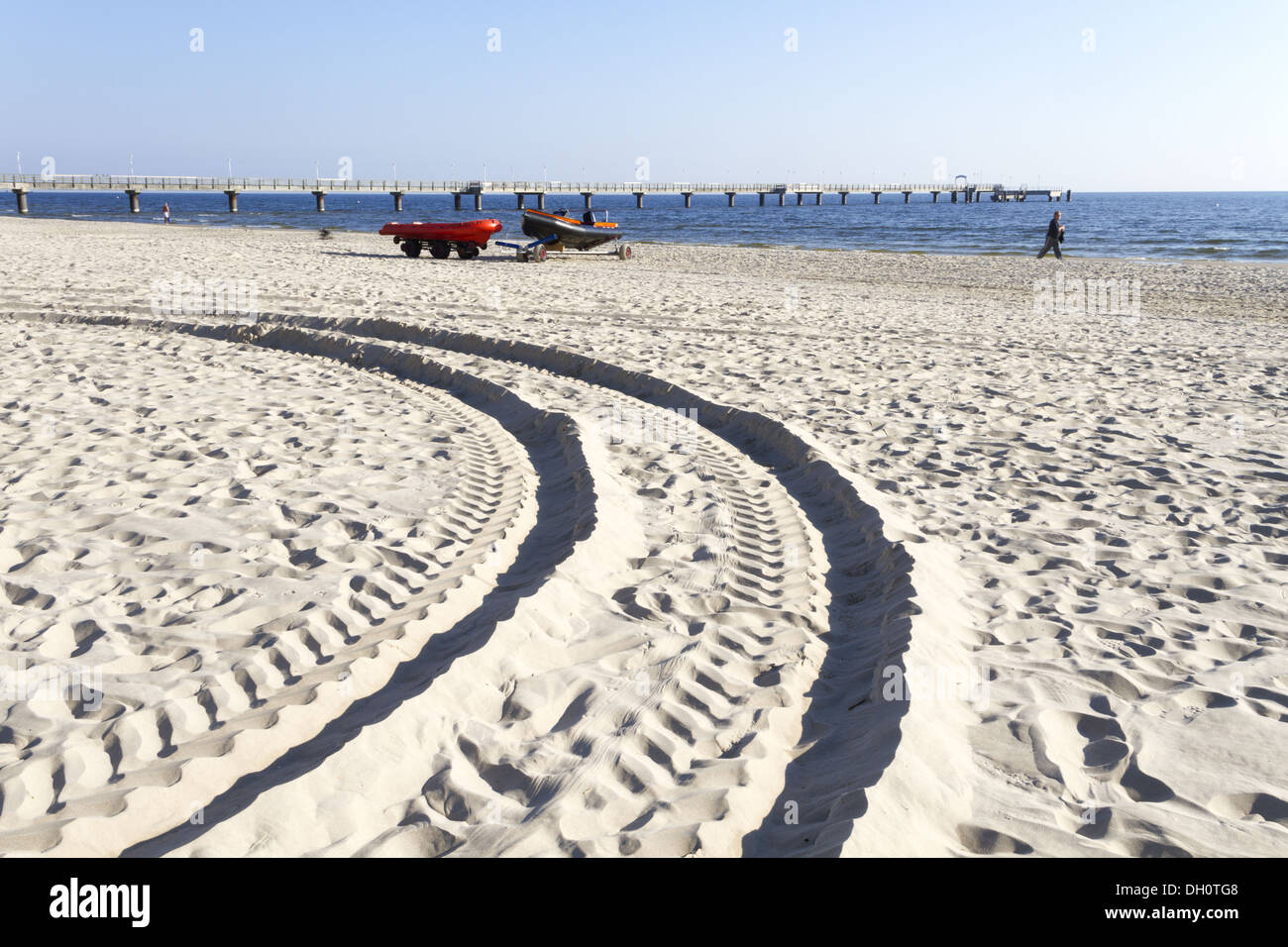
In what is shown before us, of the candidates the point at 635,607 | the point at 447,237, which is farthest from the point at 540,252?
the point at 635,607

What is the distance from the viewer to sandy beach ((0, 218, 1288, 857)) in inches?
106

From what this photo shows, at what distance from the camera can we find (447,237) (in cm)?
2267

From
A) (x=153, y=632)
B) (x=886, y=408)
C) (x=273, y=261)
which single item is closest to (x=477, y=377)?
(x=886, y=408)

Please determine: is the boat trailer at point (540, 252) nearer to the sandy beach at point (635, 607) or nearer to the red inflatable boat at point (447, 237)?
the red inflatable boat at point (447, 237)

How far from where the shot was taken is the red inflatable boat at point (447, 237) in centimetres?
2253

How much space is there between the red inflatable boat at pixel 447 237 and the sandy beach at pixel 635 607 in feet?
46.2

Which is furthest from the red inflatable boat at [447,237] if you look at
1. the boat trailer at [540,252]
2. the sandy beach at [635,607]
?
the sandy beach at [635,607]

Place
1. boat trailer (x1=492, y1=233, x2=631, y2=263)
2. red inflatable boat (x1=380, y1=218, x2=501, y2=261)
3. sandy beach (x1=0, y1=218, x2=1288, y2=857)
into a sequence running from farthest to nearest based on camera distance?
red inflatable boat (x1=380, y1=218, x2=501, y2=261), boat trailer (x1=492, y1=233, x2=631, y2=263), sandy beach (x1=0, y1=218, x2=1288, y2=857)

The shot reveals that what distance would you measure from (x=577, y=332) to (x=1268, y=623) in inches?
313

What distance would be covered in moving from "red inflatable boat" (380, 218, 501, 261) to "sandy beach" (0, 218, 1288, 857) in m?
14.1

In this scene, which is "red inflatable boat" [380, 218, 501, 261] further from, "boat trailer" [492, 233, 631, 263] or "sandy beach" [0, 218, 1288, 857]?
"sandy beach" [0, 218, 1288, 857]

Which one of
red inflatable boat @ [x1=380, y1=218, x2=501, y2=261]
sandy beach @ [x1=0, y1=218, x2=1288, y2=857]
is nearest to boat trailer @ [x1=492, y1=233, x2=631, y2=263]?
red inflatable boat @ [x1=380, y1=218, x2=501, y2=261]
